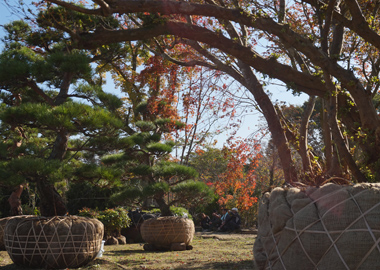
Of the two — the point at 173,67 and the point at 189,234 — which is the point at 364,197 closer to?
the point at 189,234

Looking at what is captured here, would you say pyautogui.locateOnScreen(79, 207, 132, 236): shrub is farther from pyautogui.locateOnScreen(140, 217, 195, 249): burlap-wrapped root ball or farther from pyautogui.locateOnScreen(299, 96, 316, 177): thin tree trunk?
pyautogui.locateOnScreen(299, 96, 316, 177): thin tree trunk

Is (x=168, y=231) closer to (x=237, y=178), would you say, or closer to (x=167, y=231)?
(x=167, y=231)

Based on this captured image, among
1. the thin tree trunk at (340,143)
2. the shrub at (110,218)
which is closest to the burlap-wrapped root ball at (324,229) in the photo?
the thin tree trunk at (340,143)

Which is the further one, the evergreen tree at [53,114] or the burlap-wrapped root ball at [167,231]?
the burlap-wrapped root ball at [167,231]

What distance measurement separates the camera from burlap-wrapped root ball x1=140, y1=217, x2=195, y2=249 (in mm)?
7184

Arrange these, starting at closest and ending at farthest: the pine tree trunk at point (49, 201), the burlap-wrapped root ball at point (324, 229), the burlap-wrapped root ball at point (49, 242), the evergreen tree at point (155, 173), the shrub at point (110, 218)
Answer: the burlap-wrapped root ball at point (324, 229) < the burlap-wrapped root ball at point (49, 242) < the pine tree trunk at point (49, 201) < the evergreen tree at point (155, 173) < the shrub at point (110, 218)

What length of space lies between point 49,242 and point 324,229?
3.53 metres

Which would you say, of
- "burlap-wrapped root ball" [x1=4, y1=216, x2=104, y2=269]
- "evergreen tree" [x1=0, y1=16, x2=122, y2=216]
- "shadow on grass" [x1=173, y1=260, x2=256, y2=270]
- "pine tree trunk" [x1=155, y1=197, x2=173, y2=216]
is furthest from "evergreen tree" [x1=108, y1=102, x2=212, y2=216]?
"burlap-wrapped root ball" [x1=4, y1=216, x2=104, y2=269]

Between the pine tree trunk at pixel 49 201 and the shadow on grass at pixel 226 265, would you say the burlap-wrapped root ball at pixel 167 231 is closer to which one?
the shadow on grass at pixel 226 265

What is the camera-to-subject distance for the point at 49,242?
4285 mm

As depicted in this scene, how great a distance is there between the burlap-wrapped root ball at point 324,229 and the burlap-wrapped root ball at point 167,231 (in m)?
5.12

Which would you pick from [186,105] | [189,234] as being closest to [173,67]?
[186,105]

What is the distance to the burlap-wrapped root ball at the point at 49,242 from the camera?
4.27 metres

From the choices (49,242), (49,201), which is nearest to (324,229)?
(49,242)
